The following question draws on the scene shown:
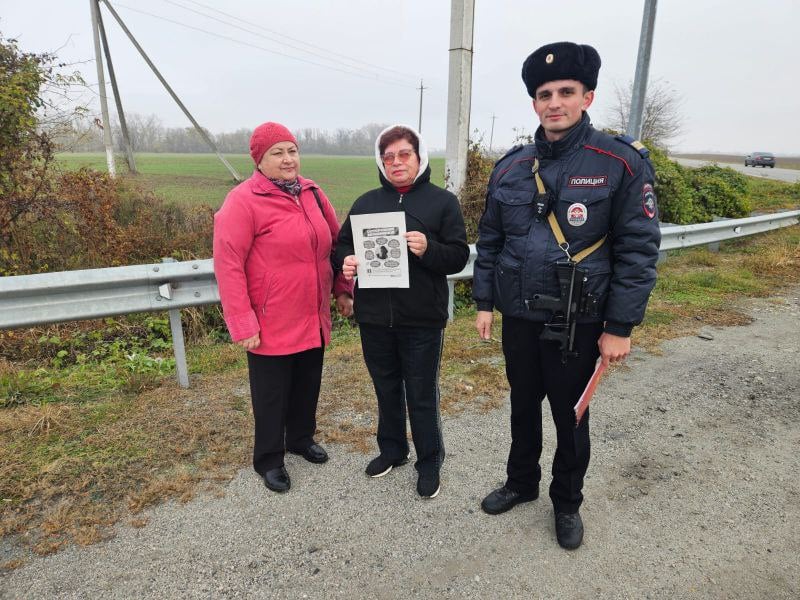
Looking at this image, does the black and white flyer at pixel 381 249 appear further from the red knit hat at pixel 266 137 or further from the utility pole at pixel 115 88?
the utility pole at pixel 115 88

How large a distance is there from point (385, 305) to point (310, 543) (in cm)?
119

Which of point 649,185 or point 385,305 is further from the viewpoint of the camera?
point 385,305

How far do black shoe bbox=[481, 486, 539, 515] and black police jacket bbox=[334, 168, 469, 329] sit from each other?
36.6 inches

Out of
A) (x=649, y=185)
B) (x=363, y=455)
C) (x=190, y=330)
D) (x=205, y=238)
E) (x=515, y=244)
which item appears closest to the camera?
(x=649, y=185)

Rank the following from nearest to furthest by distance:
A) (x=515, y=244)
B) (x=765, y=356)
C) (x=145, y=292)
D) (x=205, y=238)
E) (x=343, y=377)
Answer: (x=515, y=244)
(x=145, y=292)
(x=343, y=377)
(x=765, y=356)
(x=205, y=238)

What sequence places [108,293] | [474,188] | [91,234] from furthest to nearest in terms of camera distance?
[91,234], [474,188], [108,293]

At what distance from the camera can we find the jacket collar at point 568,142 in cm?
217

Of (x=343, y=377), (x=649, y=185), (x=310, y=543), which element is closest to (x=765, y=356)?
(x=649, y=185)

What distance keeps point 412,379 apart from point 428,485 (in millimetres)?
574

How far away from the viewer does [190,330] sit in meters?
5.65

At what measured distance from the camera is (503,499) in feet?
8.59

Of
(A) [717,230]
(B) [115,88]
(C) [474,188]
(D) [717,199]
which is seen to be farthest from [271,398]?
(B) [115,88]

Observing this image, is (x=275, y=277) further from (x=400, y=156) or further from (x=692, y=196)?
(x=692, y=196)

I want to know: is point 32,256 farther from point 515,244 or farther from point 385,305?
point 515,244
